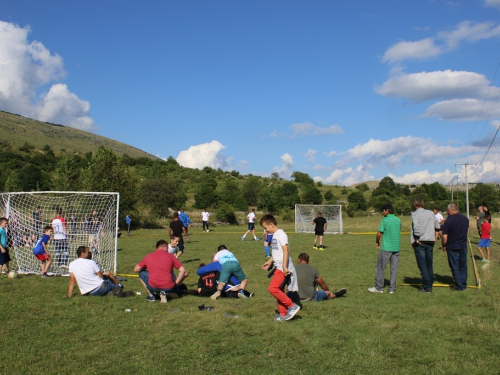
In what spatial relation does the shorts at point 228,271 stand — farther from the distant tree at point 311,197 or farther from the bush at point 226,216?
the distant tree at point 311,197

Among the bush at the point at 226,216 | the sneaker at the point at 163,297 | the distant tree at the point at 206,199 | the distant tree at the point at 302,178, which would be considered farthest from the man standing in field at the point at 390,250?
the distant tree at the point at 302,178

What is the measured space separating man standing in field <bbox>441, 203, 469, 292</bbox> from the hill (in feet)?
299

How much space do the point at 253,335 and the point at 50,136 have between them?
4299 inches

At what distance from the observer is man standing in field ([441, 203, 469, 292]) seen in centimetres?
988

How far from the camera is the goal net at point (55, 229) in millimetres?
13821

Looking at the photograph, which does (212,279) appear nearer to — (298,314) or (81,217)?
(298,314)

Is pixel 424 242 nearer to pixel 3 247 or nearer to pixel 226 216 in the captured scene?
pixel 3 247

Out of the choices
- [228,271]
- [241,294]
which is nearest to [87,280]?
[228,271]

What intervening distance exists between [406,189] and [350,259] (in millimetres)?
103559

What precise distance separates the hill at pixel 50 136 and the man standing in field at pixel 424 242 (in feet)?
298

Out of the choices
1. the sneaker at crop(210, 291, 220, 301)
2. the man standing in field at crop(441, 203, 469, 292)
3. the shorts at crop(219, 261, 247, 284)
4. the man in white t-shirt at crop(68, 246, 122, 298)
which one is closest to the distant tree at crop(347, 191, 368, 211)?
the man standing in field at crop(441, 203, 469, 292)

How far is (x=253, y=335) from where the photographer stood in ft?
21.1

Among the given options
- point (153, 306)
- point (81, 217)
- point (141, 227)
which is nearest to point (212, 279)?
point (153, 306)

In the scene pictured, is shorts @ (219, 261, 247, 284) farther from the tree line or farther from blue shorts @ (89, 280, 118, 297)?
the tree line
